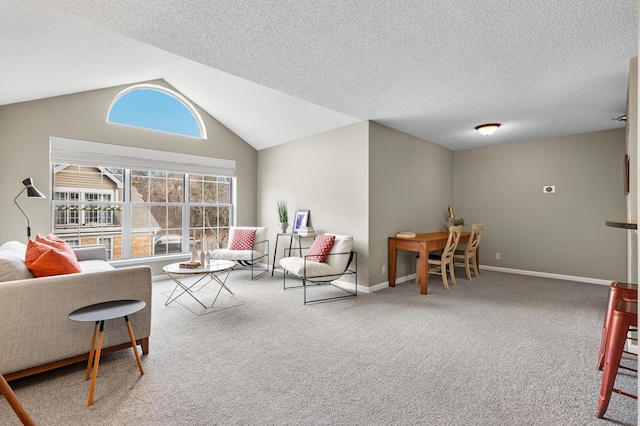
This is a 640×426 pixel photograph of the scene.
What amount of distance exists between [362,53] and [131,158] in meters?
3.97

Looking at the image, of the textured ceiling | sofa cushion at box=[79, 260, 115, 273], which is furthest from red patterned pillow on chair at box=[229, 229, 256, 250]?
the textured ceiling

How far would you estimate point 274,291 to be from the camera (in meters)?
4.27

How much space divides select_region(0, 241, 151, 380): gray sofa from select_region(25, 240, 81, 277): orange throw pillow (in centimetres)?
6

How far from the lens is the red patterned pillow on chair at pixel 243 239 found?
5.26 meters

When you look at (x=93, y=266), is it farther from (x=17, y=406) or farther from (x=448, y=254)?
(x=448, y=254)

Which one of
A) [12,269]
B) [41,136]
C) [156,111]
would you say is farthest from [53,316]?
[156,111]

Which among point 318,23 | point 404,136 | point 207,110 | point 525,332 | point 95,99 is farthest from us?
point 207,110

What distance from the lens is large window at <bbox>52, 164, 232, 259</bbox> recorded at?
4.39 metres

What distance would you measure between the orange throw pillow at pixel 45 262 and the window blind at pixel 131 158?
98.4 inches

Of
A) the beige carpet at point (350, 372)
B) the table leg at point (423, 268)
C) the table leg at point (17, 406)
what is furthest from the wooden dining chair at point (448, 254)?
the table leg at point (17, 406)

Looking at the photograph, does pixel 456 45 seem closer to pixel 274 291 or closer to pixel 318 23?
pixel 318 23

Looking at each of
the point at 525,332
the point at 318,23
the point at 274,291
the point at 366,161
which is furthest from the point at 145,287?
the point at 525,332

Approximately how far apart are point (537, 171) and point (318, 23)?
4921mm

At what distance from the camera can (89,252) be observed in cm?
404
